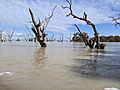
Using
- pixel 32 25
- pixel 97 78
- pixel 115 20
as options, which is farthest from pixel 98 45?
pixel 97 78

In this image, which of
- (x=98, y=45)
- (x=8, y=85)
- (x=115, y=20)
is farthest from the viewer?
(x=98, y=45)

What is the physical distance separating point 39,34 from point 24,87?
29.0 metres

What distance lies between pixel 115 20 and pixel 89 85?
2106 centimetres

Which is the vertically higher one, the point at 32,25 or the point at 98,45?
the point at 32,25

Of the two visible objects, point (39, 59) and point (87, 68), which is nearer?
point (87, 68)

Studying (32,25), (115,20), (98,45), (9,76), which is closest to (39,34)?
(32,25)

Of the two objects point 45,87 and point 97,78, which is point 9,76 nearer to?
point 45,87

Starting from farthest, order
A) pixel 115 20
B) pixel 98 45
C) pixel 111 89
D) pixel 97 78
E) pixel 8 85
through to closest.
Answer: pixel 98 45, pixel 115 20, pixel 97 78, pixel 8 85, pixel 111 89

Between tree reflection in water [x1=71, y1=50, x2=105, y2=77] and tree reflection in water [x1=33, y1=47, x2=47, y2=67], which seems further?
tree reflection in water [x1=33, y1=47, x2=47, y2=67]

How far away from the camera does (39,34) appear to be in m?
36.0

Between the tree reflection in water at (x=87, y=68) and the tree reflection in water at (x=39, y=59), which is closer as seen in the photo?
the tree reflection in water at (x=87, y=68)

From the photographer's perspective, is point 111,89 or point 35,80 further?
point 35,80

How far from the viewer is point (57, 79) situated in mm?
8602

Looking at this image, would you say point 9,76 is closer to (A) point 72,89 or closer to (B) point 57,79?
(B) point 57,79
